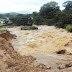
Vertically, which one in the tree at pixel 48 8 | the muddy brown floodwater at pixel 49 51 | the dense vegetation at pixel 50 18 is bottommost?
the muddy brown floodwater at pixel 49 51

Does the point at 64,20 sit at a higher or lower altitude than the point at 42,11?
lower

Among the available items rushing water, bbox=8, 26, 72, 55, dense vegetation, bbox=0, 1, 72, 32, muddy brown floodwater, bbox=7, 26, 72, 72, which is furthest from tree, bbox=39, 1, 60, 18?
muddy brown floodwater, bbox=7, 26, 72, 72

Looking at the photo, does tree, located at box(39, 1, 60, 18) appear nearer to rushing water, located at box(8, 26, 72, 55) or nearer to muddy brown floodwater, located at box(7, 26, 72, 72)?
rushing water, located at box(8, 26, 72, 55)

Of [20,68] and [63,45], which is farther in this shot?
[63,45]

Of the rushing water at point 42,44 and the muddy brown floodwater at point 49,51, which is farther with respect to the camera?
the rushing water at point 42,44

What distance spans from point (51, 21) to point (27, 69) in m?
20.3

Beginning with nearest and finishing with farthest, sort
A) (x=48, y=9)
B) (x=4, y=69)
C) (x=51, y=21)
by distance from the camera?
(x=4, y=69) < (x=51, y=21) < (x=48, y=9)

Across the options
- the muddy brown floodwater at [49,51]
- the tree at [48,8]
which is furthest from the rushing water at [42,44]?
the tree at [48,8]

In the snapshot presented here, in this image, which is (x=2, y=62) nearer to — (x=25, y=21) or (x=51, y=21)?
(x=51, y=21)

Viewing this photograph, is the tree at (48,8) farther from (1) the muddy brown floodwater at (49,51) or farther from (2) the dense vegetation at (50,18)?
(1) the muddy brown floodwater at (49,51)

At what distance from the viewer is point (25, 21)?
1021 inches

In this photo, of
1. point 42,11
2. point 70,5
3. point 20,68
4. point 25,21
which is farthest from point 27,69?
point 70,5

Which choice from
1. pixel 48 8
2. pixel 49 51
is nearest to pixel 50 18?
pixel 48 8

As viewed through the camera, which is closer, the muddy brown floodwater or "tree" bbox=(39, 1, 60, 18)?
the muddy brown floodwater
